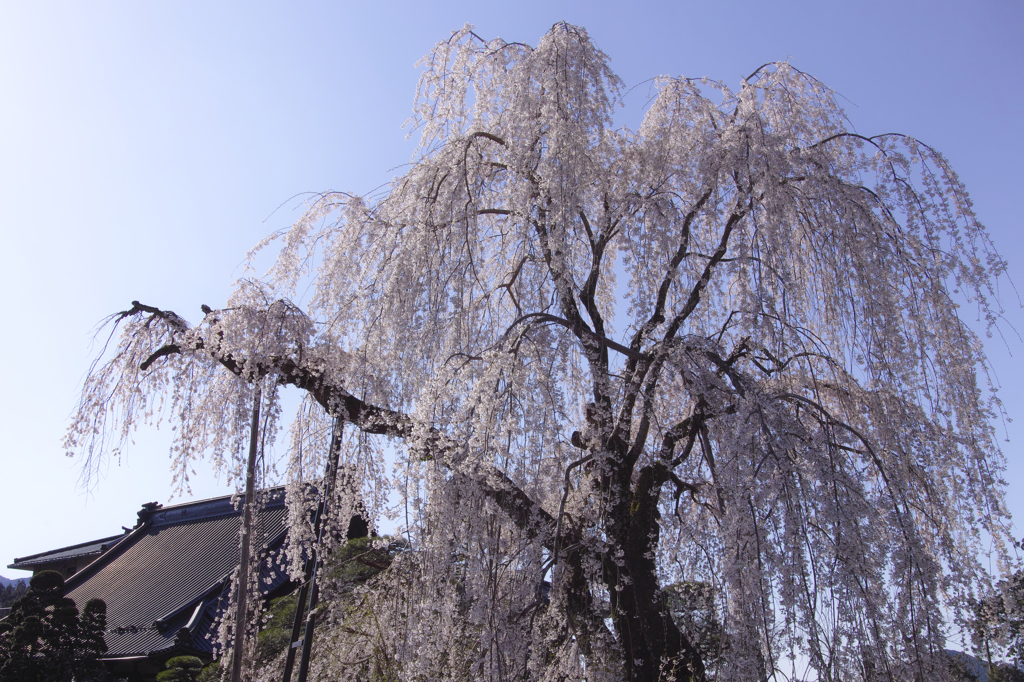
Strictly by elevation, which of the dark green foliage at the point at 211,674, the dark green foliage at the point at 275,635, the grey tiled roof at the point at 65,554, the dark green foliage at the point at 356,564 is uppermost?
the grey tiled roof at the point at 65,554

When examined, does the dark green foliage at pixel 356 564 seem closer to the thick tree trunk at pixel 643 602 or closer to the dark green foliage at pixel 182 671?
the dark green foliage at pixel 182 671

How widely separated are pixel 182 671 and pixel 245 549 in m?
3.31

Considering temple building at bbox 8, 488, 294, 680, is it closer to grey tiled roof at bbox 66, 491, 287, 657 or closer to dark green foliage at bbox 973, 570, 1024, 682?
grey tiled roof at bbox 66, 491, 287, 657

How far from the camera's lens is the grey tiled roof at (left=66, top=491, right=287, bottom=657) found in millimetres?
8289

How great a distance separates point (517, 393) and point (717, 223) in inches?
101

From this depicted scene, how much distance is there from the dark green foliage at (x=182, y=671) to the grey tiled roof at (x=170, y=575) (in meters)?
0.29

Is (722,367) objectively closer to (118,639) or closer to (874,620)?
(874,620)

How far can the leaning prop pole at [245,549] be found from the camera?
13.1 feet

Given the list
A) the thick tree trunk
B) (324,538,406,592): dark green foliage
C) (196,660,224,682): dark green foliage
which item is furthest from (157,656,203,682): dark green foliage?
the thick tree trunk

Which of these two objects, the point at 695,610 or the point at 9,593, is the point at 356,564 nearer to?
the point at 695,610

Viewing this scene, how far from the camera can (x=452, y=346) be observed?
4332 millimetres

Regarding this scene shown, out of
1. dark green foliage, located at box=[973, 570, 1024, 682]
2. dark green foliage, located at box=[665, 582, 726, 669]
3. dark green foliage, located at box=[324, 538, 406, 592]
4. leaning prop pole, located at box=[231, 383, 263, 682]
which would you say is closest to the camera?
dark green foliage, located at box=[973, 570, 1024, 682]

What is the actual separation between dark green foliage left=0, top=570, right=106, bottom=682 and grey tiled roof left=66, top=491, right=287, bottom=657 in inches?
39.7

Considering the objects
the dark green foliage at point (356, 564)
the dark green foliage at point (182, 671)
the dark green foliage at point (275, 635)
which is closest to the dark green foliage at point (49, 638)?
the dark green foliage at point (182, 671)
